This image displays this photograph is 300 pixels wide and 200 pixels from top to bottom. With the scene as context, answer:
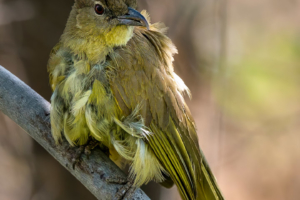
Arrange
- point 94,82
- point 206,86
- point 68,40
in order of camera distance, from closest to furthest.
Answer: point 94,82 < point 68,40 < point 206,86

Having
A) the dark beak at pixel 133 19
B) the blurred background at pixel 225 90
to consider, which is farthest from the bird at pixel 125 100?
the blurred background at pixel 225 90

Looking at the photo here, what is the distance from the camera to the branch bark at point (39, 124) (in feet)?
9.09

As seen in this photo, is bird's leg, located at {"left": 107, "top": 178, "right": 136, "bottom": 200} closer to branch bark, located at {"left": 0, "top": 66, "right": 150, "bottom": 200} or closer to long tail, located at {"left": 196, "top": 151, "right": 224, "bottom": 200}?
branch bark, located at {"left": 0, "top": 66, "right": 150, "bottom": 200}

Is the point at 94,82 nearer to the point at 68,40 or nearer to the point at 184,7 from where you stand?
the point at 68,40

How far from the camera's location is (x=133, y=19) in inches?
112

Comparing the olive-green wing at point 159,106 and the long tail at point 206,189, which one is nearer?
the olive-green wing at point 159,106

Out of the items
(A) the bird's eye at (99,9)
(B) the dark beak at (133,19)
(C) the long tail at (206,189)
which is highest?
(B) the dark beak at (133,19)

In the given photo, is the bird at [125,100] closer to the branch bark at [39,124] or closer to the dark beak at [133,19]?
the dark beak at [133,19]

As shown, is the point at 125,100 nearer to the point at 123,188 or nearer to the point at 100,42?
the point at 100,42

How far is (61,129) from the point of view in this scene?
285 cm

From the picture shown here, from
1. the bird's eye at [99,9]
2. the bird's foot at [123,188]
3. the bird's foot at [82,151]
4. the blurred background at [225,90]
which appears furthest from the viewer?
the blurred background at [225,90]

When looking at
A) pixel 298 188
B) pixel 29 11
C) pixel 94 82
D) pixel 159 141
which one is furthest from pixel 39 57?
pixel 298 188

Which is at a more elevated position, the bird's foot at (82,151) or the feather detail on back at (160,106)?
the feather detail on back at (160,106)

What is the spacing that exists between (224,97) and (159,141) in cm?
389
